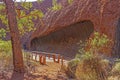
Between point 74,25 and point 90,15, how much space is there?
2903 mm

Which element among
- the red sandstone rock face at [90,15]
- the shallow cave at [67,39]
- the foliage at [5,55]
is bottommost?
the shallow cave at [67,39]

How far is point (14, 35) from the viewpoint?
36.4 feet

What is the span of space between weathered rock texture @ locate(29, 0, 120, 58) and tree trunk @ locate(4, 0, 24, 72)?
419 inches

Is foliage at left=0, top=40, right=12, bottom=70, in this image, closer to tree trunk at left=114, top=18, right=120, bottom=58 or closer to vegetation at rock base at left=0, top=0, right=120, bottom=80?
vegetation at rock base at left=0, top=0, right=120, bottom=80

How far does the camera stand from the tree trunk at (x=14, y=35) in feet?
36.1

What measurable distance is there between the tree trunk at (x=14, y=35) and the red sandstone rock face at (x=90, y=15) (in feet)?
35.0

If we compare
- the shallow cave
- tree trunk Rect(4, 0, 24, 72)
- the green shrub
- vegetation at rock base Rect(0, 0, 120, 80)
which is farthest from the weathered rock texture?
tree trunk Rect(4, 0, 24, 72)

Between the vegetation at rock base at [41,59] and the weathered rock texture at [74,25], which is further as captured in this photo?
the weathered rock texture at [74,25]

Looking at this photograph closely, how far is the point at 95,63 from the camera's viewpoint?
9.84 m

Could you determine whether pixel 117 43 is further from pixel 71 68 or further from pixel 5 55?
pixel 5 55

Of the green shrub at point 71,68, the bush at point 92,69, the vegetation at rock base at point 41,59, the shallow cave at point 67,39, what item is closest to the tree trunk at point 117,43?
the vegetation at rock base at point 41,59

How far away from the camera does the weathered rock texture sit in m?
21.4

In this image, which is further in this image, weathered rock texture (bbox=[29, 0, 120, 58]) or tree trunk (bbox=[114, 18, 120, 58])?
weathered rock texture (bbox=[29, 0, 120, 58])

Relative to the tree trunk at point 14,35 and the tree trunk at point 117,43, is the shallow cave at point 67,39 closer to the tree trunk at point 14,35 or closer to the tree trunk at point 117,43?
the tree trunk at point 117,43
